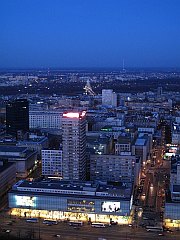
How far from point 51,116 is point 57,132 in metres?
4.78

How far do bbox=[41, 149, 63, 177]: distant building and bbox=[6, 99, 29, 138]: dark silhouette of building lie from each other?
38.6 feet

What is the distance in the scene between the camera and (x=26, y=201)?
19000mm

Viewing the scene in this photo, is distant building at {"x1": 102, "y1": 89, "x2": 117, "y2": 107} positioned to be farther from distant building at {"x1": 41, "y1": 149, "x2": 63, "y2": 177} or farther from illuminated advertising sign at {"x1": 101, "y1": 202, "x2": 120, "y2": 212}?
illuminated advertising sign at {"x1": 101, "y1": 202, "x2": 120, "y2": 212}

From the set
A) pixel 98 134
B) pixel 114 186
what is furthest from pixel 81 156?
pixel 98 134

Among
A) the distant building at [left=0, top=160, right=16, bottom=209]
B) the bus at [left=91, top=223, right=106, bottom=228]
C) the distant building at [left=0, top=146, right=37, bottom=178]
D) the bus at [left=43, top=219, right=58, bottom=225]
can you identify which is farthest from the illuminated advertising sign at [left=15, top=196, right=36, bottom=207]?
the distant building at [left=0, top=146, right=37, bottom=178]

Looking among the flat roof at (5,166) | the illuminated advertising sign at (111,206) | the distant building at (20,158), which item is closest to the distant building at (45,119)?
the distant building at (20,158)

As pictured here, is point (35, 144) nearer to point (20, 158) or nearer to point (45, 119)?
point (20, 158)

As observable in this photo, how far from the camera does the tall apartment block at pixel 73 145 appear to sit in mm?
21984

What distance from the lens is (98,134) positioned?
33.2m

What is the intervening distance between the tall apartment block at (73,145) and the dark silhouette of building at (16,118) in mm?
14143

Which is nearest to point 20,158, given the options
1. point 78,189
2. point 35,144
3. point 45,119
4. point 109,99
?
point 35,144

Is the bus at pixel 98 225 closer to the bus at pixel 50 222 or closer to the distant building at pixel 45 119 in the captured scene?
the bus at pixel 50 222

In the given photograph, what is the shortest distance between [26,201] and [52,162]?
5.33m

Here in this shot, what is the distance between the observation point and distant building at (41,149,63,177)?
2406 cm
